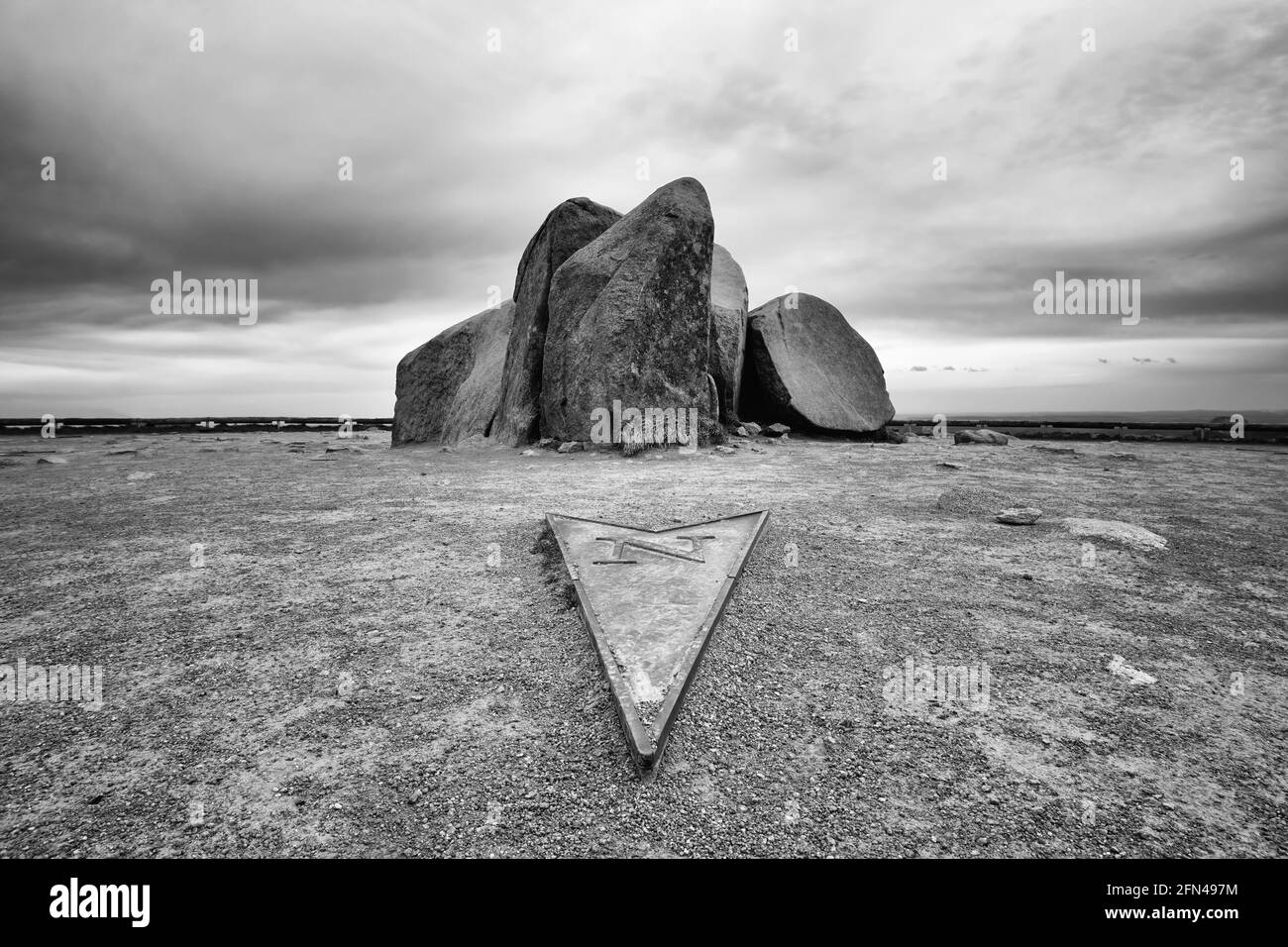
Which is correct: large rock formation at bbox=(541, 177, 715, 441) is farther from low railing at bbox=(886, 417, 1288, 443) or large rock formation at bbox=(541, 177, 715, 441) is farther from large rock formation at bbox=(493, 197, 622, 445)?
low railing at bbox=(886, 417, 1288, 443)

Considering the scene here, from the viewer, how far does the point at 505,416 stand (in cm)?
1305

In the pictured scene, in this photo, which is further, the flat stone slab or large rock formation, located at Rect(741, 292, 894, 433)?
large rock formation, located at Rect(741, 292, 894, 433)

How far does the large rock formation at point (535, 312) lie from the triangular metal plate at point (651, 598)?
25.1 ft

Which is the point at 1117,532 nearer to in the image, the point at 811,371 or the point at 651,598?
the point at 651,598

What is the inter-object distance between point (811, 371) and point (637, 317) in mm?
5958

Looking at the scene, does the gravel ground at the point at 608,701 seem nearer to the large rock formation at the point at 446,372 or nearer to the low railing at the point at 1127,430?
the large rock formation at the point at 446,372

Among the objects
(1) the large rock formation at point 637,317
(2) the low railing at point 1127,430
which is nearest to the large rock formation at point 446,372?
(1) the large rock formation at point 637,317

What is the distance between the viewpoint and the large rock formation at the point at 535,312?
41.2 feet

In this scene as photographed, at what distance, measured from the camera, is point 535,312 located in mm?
12992

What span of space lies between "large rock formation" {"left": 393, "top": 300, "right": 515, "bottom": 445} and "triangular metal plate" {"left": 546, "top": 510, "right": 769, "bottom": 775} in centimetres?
1129

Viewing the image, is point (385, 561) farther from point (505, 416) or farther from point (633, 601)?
point (505, 416)

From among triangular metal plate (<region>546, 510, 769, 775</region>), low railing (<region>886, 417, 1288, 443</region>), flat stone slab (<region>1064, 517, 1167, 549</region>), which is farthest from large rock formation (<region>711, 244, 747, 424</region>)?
triangular metal plate (<region>546, 510, 769, 775</region>)

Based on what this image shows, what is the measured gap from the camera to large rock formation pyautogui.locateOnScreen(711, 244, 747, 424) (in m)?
13.9
